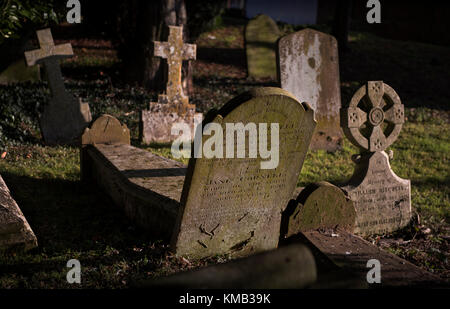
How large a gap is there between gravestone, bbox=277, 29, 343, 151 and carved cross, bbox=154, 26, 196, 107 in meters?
1.73

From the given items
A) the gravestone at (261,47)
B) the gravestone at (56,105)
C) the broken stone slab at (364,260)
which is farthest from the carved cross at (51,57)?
the gravestone at (261,47)

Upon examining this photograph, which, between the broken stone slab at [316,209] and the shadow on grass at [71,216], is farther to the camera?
the shadow on grass at [71,216]

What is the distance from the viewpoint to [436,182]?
7039 mm

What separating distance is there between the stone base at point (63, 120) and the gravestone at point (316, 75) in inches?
146

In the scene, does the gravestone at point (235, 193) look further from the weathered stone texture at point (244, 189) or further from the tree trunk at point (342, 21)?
the tree trunk at point (342, 21)

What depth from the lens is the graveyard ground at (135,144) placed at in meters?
4.07

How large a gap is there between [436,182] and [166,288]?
6018 millimetres

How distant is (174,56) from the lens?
8.28 m

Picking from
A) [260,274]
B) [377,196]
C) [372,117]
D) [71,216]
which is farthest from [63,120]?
[260,274]

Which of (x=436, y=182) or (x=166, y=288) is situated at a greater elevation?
(x=166, y=288)

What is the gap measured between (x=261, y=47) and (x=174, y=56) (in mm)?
6743

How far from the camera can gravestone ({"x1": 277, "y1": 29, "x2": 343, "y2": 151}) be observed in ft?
26.1

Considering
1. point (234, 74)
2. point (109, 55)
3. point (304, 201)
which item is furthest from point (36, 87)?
point (304, 201)
